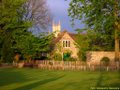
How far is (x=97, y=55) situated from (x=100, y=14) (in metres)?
14.4

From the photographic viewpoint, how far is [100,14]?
50.3m

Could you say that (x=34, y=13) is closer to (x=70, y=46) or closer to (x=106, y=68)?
(x=70, y=46)

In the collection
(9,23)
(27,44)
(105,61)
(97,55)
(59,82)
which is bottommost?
(59,82)

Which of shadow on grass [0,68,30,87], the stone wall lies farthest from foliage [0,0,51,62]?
shadow on grass [0,68,30,87]

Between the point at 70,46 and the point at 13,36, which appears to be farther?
the point at 70,46

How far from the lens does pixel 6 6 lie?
2224 inches

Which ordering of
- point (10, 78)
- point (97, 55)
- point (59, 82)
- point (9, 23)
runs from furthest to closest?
1. point (9, 23)
2. point (97, 55)
3. point (10, 78)
4. point (59, 82)

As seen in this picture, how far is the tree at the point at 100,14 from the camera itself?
4962cm

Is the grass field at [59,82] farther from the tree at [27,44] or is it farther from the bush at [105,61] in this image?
the tree at [27,44]

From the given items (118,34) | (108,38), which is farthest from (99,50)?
(118,34)

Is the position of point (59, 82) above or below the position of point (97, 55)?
below

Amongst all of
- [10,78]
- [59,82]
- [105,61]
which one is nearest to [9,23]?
[105,61]

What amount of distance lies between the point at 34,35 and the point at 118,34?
25.2 m

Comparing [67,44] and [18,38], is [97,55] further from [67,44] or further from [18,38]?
[67,44]
